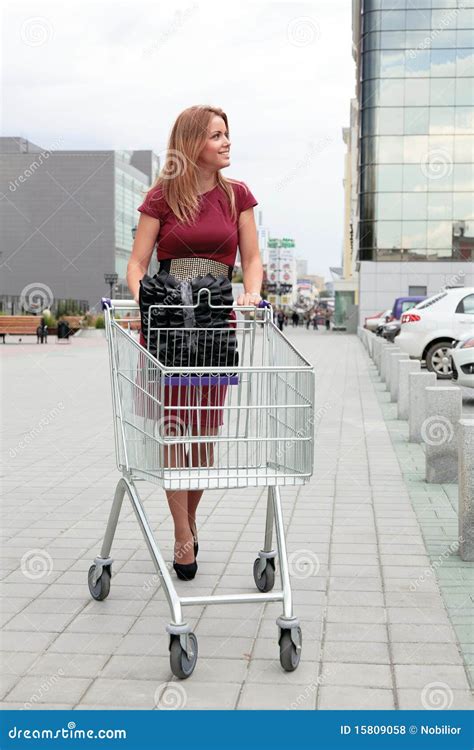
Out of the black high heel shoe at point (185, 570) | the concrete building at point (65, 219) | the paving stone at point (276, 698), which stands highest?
the concrete building at point (65, 219)

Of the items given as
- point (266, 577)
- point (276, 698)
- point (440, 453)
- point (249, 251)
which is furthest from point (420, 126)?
point (276, 698)

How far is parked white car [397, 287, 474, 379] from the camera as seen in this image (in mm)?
18266

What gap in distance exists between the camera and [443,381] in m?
18.7

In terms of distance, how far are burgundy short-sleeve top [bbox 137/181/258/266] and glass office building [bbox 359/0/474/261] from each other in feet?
176

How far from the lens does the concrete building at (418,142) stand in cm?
5662

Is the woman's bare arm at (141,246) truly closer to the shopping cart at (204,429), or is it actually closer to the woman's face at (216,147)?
the shopping cart at (204,429)

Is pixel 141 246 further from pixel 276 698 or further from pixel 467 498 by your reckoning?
pixel 467 498

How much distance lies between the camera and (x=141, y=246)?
15.5ft

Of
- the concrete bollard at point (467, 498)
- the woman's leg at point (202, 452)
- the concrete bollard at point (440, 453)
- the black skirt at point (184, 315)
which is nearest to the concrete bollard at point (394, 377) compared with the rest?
the concrete bollard at point (440, 453)

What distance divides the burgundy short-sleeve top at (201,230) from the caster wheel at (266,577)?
4.62 feet

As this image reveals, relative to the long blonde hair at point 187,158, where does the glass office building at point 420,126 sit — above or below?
above

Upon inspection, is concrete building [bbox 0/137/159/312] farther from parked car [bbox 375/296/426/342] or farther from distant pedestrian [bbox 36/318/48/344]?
parked car [bbox 375/296/426/342]
